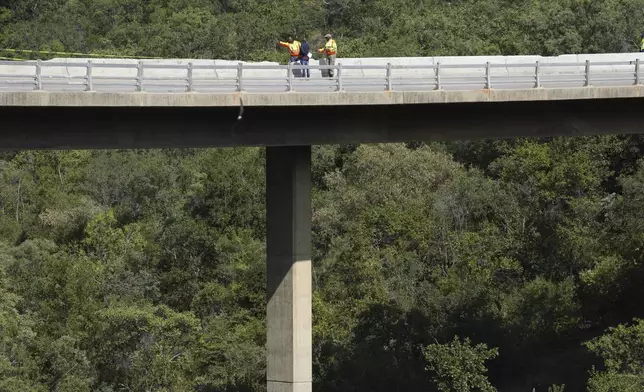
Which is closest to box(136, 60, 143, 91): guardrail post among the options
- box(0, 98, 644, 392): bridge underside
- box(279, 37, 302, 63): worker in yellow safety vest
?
box(0, 98, 644, 392): bridge underside

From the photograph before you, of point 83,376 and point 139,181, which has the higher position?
point 139,181

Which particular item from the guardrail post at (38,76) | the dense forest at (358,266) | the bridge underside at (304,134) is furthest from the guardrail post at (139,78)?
the dense forest at (358,266)

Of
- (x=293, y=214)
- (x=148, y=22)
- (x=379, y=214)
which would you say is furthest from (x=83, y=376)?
(x=148, y=22)

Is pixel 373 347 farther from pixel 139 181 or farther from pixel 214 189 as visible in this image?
pixel 139 181

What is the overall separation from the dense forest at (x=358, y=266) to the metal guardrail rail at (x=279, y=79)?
42.7ft

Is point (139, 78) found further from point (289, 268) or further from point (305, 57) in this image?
point (289, 268)

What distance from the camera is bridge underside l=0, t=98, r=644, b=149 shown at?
34156 mm

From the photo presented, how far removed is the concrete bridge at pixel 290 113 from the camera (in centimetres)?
3409

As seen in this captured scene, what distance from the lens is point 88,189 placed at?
71.2 meters

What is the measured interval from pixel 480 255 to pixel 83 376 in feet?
59.5

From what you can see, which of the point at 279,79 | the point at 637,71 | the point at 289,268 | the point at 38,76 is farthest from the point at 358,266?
the point at 38,76

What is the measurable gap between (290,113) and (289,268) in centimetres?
459

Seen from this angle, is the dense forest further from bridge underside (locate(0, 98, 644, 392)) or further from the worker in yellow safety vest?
the worker in yellow safety vest

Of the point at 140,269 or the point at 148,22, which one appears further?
the point at 148,22
